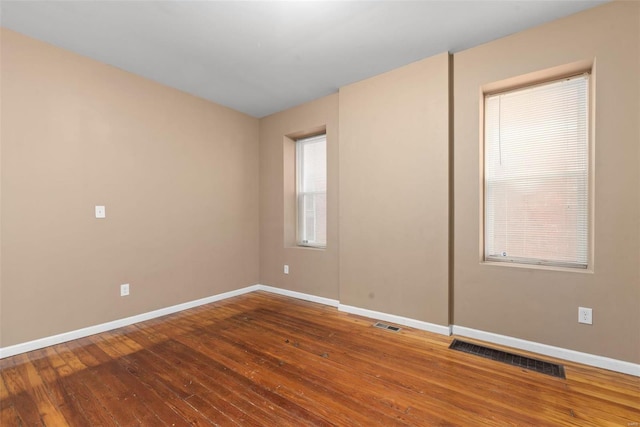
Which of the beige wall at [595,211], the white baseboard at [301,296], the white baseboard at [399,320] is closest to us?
the beige wall at [595,211]

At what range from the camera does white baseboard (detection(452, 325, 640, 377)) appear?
2.14 meters

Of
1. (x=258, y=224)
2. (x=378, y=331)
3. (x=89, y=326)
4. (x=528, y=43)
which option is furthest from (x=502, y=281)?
(x=89, y=326)

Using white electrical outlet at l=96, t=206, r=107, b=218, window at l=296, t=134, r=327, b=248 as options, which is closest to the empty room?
white electrical outlet at l=96, t=206, r=107, b=218

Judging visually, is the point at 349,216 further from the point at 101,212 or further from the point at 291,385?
the point at 101,212

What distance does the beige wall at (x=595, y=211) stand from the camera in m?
2.13

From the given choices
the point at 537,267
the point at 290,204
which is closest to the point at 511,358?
the point at 537,267

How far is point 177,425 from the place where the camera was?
65.2 inches

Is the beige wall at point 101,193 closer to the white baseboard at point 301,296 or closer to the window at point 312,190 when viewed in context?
the white baseboard at point 301,296

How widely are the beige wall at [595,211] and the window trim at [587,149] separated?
60 millimetres

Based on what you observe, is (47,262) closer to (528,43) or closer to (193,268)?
(193,268)

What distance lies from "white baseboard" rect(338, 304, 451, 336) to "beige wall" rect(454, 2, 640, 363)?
263 millimetres

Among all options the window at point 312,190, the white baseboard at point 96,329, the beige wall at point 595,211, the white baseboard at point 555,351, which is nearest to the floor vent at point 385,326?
the white baseboard at point 555,351

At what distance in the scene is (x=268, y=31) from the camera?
2.49m

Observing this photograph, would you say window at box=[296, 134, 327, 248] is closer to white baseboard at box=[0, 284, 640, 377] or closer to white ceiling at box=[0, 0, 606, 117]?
white baseboard at box=[0, 284, 640, 377]
